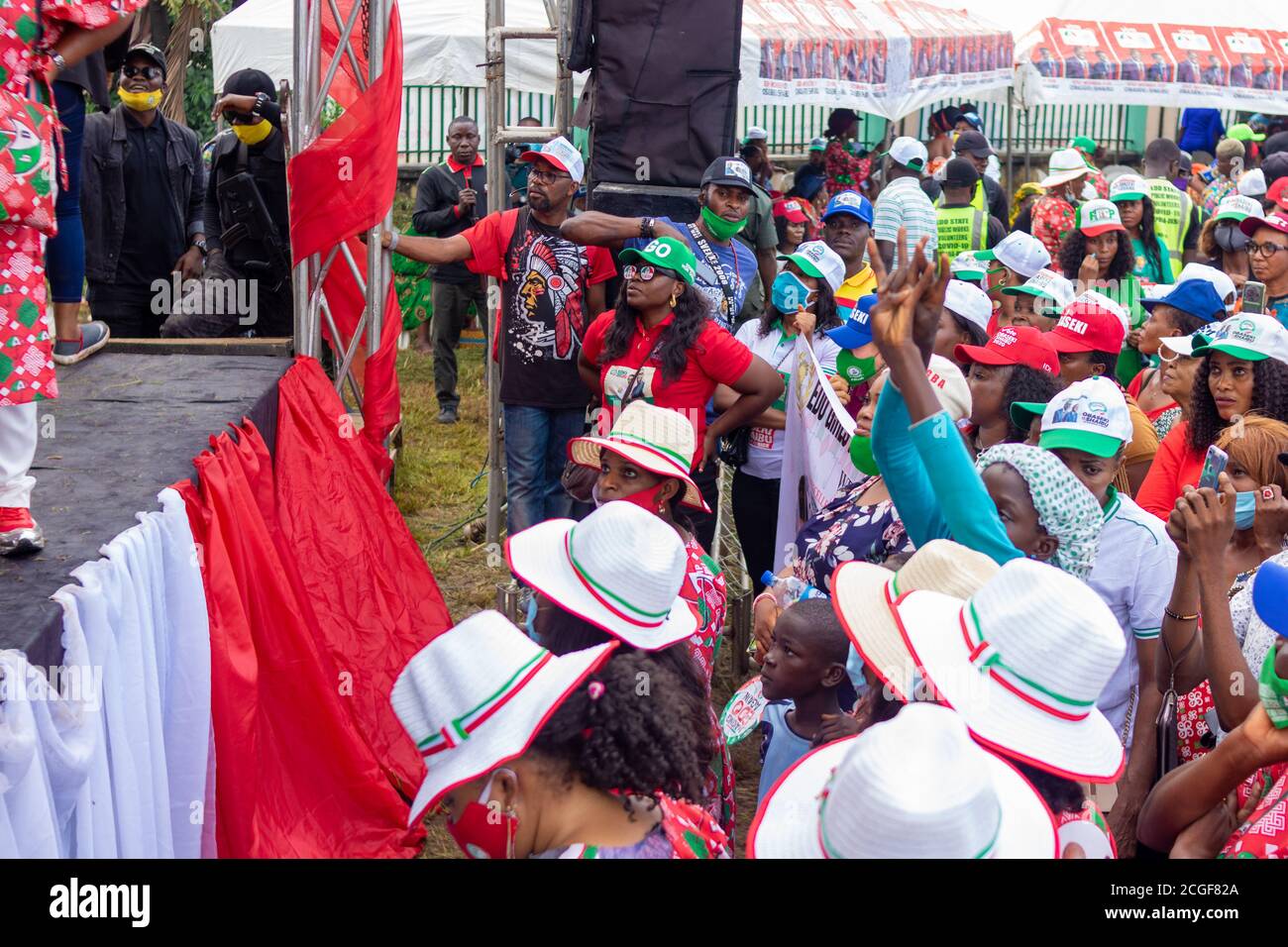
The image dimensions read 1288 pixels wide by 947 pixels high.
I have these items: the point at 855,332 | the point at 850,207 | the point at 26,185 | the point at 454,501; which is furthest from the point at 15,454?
the point at 454,501

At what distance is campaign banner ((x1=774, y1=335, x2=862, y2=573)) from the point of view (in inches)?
182

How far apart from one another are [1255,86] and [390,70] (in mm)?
12359

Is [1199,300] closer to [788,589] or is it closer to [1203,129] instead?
[788,589]

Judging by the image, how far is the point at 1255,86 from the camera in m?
15.2

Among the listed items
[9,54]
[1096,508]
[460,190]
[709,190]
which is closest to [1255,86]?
[460,190]

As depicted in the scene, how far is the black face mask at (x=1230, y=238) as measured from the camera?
775cm

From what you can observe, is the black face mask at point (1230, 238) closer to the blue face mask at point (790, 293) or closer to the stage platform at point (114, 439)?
the blue face mask at point (790, 293)

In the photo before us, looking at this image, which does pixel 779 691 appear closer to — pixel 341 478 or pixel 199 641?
pixel 199 641

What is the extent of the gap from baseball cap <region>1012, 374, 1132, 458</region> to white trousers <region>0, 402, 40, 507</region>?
2458 millimetres

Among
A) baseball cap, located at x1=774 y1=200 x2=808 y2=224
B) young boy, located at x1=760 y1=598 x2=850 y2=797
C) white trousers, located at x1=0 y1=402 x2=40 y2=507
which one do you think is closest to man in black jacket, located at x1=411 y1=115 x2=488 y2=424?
baseball cap, located at x1=774 y1=200 x2=808 y2=224

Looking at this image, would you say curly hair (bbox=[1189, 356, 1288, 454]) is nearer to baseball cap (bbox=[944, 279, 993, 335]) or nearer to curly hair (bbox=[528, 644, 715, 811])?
baseball cap (bbox=[944, 279, 993, 335])

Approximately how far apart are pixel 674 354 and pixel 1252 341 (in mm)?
1928

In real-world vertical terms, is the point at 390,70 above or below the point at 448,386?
above

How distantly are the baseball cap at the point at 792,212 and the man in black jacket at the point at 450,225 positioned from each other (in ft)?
Result: 7.05
